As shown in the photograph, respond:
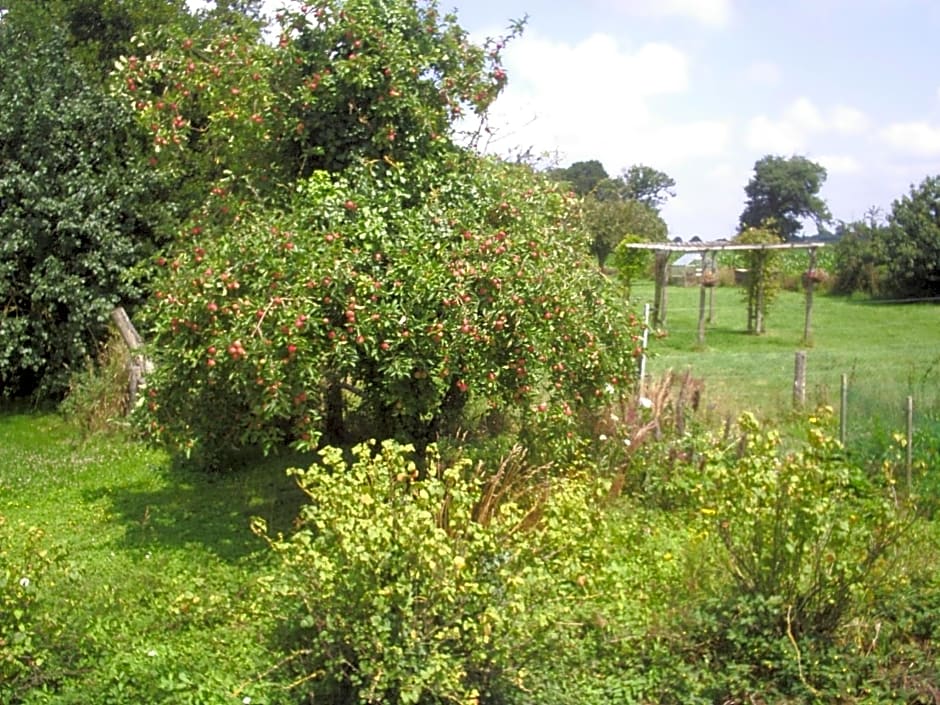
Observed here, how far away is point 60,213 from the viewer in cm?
1226

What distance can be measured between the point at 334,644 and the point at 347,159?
161 inches

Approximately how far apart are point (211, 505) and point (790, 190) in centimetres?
5255

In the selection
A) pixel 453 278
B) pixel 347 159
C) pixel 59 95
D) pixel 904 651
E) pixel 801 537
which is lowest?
pixel 904 651

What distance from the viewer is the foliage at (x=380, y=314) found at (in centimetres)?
657

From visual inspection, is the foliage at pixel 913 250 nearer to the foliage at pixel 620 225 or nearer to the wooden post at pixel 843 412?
the foliage at pixel 620 225

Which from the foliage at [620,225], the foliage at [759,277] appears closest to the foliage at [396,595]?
the foliage at [759,277]

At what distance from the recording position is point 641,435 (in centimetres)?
841

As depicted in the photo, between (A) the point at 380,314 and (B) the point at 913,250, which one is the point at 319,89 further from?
(B) the point at 913,250

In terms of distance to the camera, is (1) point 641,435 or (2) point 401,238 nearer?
(2) point 401,238

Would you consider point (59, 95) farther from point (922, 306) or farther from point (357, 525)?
point (922, 306)

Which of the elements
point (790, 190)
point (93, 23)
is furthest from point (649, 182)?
point (93, 23)

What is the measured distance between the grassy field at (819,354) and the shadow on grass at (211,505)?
9.73 feet

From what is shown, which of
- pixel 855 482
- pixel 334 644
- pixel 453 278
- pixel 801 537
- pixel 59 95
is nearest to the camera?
pixel 334 644

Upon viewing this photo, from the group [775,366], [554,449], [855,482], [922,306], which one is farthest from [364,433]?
[922,306]
